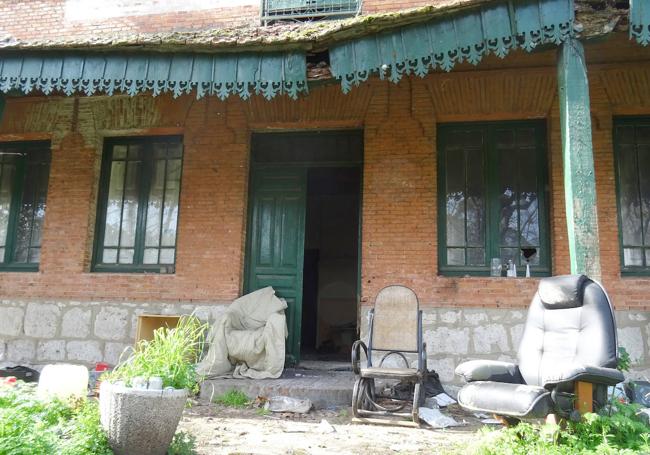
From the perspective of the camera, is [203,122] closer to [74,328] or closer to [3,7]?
[74,328]

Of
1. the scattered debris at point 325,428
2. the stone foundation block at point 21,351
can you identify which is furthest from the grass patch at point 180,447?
the stone foundation block at point 21,351

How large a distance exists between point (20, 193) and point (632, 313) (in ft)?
28.2

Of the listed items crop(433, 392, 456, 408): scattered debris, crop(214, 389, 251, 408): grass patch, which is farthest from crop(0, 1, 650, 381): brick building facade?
crop(214, 389, 251, 408): grass patch

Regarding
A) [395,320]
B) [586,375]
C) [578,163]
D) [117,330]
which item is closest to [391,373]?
[395,320]

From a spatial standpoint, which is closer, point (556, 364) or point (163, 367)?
point (163, 367)

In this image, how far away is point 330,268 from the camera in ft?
41.8

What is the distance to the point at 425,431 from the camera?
15.6ft

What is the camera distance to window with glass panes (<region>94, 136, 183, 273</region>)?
24.6ft

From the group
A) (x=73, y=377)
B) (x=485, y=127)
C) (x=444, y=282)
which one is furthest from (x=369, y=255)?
(x=73, y=377)

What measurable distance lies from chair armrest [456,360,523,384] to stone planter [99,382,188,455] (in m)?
2.05

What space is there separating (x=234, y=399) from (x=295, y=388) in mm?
685

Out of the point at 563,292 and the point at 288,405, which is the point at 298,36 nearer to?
the point at 563,292

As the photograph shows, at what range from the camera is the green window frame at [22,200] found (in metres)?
7.81

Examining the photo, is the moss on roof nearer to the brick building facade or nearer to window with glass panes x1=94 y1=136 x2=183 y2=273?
the brick building facade
